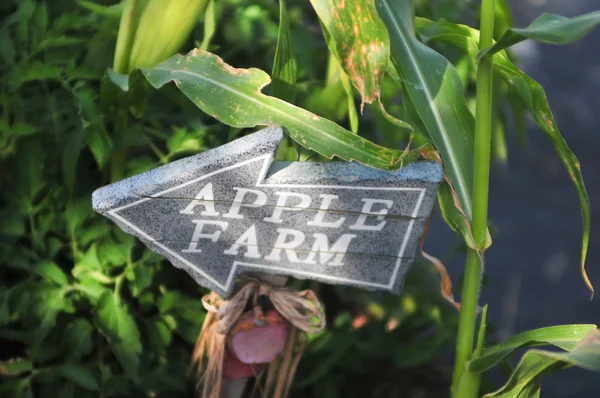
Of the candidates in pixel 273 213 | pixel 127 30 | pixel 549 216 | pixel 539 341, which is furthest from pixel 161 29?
pixel 549 216

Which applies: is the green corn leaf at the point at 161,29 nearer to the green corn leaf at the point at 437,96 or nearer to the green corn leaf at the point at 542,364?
the green corn leaf at the point at 437,96

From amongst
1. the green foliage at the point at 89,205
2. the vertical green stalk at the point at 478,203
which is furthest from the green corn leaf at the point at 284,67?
the vertical green stalk at the point at 478,203

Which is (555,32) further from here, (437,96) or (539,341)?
(539,341)

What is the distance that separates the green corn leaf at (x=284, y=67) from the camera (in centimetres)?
85

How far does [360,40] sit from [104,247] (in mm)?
473

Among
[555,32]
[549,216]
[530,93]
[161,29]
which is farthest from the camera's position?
[549,216]

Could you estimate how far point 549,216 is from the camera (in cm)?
221

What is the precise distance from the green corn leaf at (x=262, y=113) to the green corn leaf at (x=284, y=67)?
71 millimetres

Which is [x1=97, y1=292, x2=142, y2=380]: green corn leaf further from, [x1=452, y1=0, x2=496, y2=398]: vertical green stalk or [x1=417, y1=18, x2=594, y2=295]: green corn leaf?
[x1=417, y1=18, x2=594, y2=295]: green corn leaf

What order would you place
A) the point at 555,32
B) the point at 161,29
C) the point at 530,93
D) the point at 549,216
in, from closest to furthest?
the point at 555,32
the point at 530,93
the point at 161,29
the point at 549,216

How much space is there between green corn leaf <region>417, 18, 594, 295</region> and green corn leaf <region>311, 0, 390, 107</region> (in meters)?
0.18

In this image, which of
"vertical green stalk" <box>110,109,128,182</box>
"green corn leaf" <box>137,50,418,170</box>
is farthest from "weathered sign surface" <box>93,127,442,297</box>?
"vertical green stalk" <box>110,109,128,182</box>

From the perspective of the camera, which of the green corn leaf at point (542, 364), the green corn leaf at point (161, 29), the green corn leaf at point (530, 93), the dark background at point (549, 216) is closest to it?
the green corn leaf at point (542, 364)

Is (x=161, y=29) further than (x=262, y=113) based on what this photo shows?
Yes
